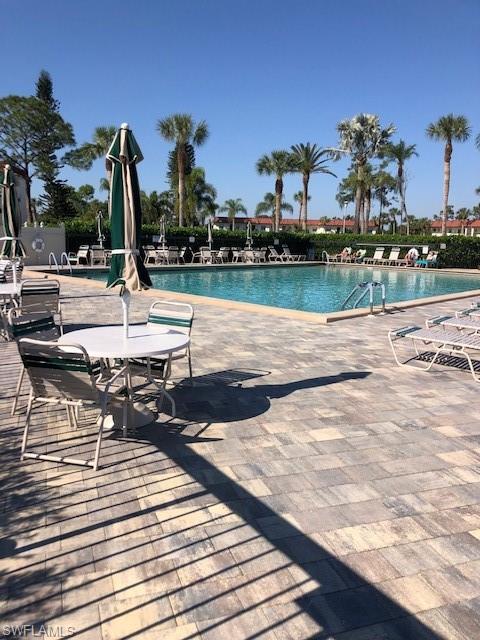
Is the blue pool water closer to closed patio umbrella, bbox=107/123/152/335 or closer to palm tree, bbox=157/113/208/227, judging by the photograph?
closed patio umbrella, bbox=107/123/152/335

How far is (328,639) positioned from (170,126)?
3582 cm

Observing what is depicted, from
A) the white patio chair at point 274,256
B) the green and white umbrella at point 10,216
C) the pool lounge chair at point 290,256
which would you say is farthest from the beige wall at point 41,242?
the green and white umbrella at point 10,216

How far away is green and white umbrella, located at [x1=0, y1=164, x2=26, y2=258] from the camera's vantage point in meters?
8.43

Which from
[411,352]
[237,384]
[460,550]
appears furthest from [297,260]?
[460,550]

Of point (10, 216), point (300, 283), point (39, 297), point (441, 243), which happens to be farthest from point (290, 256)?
point (39, 297)

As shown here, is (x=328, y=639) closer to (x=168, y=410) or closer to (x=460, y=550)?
(x=460, y=550)

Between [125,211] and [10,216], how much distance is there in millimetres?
5649

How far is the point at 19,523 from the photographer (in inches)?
103

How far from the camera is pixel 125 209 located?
3992 millimetres

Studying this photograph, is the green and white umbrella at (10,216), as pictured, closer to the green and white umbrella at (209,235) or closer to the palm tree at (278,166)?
the green and white umbrella at (209,235)

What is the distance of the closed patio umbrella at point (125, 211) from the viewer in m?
3.95

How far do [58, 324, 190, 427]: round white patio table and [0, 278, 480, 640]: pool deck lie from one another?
12.6 inches

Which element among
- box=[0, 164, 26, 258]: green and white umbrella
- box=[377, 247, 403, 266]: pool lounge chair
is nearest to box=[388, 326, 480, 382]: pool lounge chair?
box=[0, 164, 26, 258]: green and white umbrella

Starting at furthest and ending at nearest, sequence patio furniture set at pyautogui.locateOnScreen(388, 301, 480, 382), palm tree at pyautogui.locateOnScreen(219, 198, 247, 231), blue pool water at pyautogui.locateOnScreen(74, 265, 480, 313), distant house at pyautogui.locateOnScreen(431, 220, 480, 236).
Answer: distant house at pyautogui.locateOnScreen(431, 220, 480, 236) < palm tree at pyautogui.locateOnScreen(219, 198, 247, 231) < blue pool water at pyautogui.locateOnScreen(74, 265, 480, 313) < patio furniture set at pyautogui.locateOnScreen(388, 301, 480, 382)
